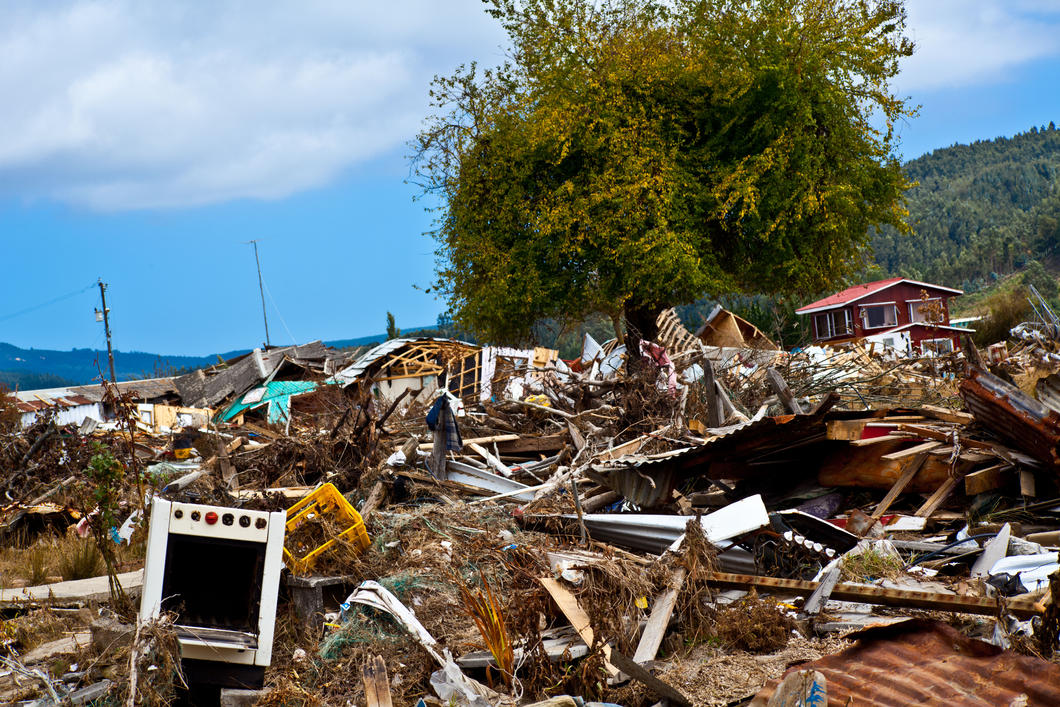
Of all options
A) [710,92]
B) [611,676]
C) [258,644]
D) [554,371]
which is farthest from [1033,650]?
[710,92]

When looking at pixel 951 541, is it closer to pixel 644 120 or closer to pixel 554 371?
pixel 554 371

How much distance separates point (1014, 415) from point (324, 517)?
18.8 ft

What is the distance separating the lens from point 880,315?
2020 inches

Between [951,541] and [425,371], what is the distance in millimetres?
22788

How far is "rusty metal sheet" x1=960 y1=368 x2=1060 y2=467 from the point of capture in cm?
689

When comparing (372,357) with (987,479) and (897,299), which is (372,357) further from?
(897,299)

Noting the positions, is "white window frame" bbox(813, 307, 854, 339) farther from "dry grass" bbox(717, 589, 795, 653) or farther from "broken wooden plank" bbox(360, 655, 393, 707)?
"broken wooden plank" bbox(360, 655, 393, 707)

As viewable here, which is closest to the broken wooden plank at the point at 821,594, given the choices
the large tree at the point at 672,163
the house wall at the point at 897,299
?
the large tree at the point at 672,163

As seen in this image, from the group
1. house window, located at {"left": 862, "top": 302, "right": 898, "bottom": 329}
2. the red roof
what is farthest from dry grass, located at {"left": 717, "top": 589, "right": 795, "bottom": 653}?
house window, located at {"left": 862, "top": 302, "right": 898, "bottom": 329}

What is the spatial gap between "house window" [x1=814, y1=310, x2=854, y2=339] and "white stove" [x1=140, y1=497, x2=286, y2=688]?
48.7m

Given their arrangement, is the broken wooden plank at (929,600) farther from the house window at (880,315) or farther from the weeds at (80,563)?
the house window at (880,315)

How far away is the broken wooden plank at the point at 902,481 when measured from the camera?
25.8 ft

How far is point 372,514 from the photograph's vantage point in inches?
308

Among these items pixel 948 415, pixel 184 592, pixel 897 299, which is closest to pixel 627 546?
pixel 184 592
